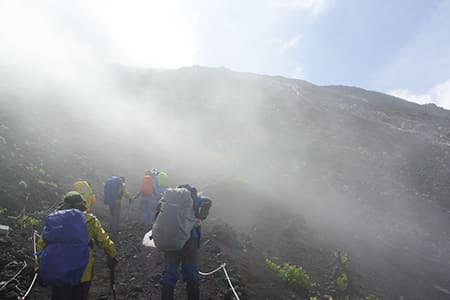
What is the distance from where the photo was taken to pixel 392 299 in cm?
1348

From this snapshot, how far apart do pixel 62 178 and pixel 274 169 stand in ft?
54.3

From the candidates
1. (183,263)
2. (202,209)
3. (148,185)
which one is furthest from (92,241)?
(148,185)

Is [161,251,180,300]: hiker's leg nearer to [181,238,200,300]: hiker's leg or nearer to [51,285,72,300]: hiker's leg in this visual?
[181,238,200,300]: hiker's leg

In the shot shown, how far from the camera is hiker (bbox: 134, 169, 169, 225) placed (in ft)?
39.5

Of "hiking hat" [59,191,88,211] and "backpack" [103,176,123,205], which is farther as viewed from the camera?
"backpack" [103,176,123,205]

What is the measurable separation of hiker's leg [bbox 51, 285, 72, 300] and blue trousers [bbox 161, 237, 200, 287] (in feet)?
5.87

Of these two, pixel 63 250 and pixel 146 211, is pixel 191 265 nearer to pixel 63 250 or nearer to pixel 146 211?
pixel 63 250

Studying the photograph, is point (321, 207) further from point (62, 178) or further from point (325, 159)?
point (62, 178)

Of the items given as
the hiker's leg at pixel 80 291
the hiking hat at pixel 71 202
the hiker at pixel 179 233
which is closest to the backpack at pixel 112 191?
the hiker at pixel 179 233

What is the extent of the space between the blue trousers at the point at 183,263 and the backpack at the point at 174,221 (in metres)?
0.24

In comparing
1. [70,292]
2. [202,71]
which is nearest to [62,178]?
[70,292]

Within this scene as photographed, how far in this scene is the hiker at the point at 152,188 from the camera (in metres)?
12.0

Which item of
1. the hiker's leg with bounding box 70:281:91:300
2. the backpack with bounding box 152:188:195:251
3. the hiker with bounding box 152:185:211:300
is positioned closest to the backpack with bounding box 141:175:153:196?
the hiker with bounding box 152:185:211:300

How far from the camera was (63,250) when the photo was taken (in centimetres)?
452
